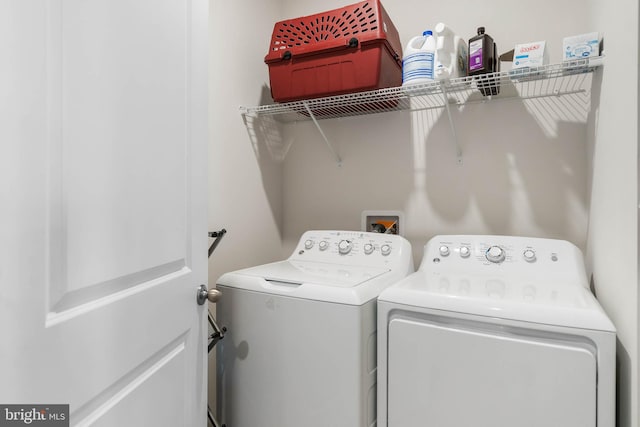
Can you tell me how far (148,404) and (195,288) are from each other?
12.7 inches

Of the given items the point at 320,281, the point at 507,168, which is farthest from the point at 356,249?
the point at 507,168

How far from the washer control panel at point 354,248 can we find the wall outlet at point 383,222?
258mm

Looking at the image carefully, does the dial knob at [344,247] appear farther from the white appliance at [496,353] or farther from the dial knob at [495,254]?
the dial knob at [495,254]

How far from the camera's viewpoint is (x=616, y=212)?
1037mm

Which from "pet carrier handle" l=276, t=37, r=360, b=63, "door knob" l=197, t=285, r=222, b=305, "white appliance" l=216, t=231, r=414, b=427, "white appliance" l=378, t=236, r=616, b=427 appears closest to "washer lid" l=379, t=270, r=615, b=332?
"white appliance" l=378, t=236, r=616, b=427

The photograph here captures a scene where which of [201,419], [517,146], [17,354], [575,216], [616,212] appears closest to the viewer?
[17,354]

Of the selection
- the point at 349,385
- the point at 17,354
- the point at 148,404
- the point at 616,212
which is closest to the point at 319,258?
the point at 349,385

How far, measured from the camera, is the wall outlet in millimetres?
1959

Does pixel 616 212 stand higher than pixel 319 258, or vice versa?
pixel 616 212

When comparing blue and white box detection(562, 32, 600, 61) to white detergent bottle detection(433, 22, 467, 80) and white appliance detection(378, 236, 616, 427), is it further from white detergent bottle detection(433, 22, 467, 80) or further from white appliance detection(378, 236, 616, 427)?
white appliance detection(378, 236, 616, 427)

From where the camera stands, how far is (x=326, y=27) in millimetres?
1719

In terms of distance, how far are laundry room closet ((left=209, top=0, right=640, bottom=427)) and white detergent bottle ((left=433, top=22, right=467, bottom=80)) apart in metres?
0.34

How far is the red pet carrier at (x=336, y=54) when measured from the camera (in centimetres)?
159

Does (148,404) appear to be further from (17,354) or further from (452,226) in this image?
(452,226)
